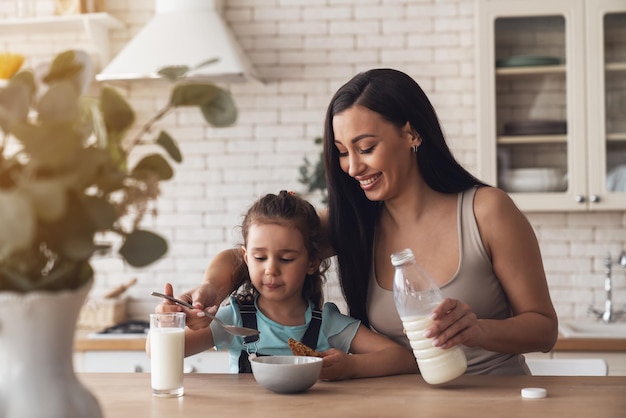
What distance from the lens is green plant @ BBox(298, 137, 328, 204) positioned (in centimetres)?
396

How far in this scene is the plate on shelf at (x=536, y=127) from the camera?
149 inches

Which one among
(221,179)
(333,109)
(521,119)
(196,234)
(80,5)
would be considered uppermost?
(80,5)

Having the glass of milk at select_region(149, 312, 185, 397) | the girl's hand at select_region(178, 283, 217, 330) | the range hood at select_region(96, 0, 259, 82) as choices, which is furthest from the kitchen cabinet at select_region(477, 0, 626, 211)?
the glass of milk at select_region(149, 312, 185, 397)

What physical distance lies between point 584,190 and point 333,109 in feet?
6.28

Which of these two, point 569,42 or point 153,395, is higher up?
point 569,42

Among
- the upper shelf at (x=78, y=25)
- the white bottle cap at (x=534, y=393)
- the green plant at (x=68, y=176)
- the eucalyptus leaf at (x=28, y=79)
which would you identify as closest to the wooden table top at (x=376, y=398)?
the white bottle cap at (x=534, y=393)

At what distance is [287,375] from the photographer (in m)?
1.62

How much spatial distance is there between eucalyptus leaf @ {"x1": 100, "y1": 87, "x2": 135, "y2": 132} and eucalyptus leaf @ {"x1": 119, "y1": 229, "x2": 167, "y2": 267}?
0.14m

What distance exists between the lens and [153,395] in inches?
65.1

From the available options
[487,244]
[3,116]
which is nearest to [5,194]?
[3,116]

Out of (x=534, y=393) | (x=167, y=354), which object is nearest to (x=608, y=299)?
(x=534, y=393)

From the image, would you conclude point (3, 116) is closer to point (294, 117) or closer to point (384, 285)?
point (384, 285)

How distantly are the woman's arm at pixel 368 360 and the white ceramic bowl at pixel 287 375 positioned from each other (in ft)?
0.38

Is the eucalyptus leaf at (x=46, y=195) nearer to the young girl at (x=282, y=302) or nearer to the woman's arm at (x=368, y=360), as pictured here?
the woman's arm at (x=368, y=360)
